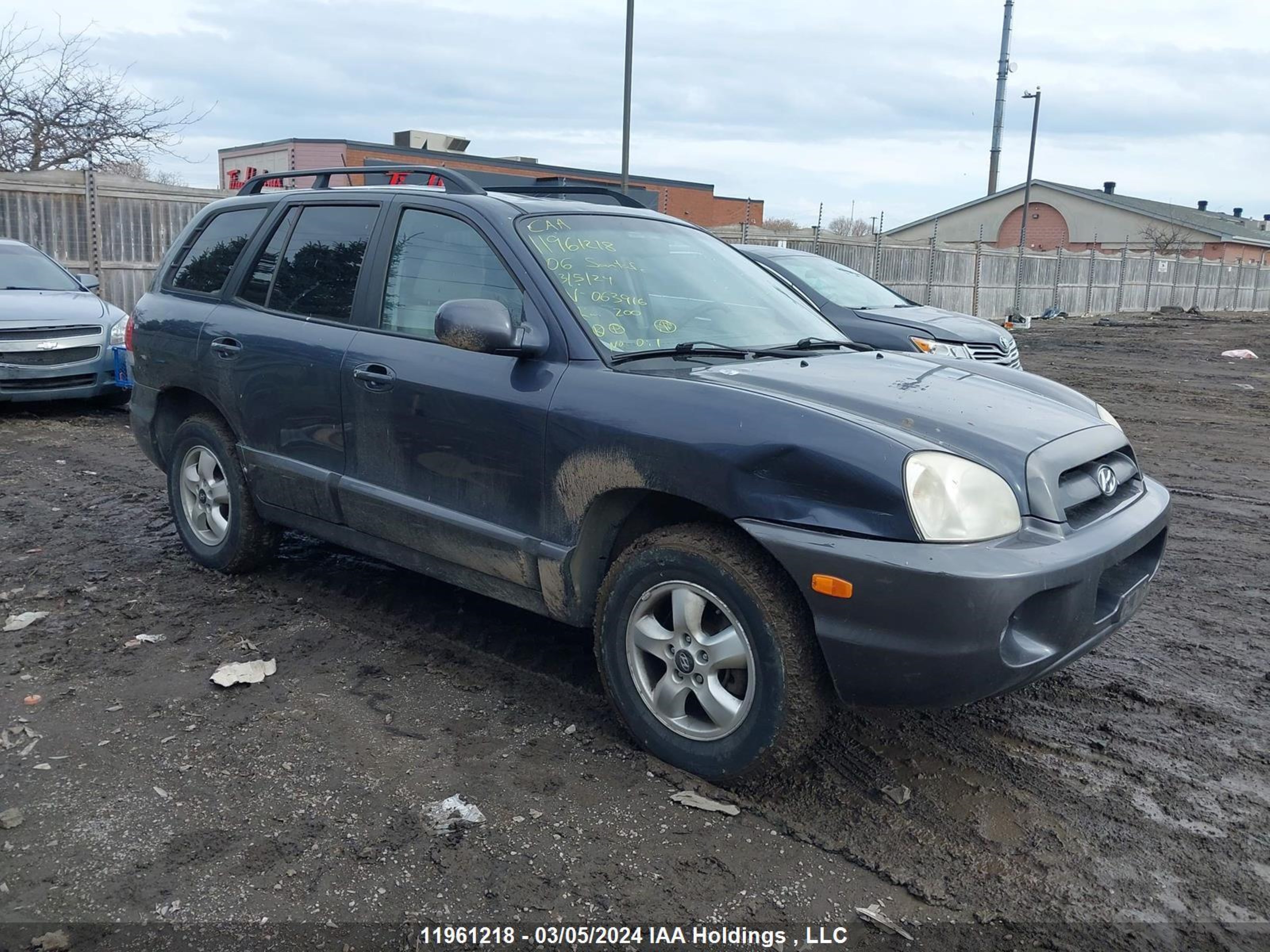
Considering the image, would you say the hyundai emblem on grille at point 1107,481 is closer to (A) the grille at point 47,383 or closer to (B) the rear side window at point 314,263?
(B) the rear side window at point 314,263

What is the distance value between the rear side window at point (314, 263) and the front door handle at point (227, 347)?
21 centimetres

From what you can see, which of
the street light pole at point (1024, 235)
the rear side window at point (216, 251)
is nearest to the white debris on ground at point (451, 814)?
the rear side window at point (216, 251)

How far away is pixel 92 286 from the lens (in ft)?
35.6

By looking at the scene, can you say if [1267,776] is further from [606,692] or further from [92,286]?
[92,286]

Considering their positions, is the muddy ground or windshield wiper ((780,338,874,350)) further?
windshield wiper ((780,338,874,350))

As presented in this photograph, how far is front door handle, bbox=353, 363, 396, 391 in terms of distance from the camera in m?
4.12

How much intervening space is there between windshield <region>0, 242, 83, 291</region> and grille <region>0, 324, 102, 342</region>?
2.83ft

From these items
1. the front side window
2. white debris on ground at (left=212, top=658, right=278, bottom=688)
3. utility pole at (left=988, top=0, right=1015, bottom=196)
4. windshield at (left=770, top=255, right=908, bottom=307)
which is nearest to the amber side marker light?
the front side window

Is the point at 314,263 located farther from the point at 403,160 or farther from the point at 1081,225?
the point at 1081,225

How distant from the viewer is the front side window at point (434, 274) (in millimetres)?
3982

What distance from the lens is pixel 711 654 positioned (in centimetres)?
325

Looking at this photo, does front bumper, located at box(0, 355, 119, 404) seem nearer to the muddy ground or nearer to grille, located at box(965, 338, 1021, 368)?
the muddy ground

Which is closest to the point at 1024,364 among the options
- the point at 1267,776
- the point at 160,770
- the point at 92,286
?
the point at 92,286

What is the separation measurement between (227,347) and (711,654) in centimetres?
290
